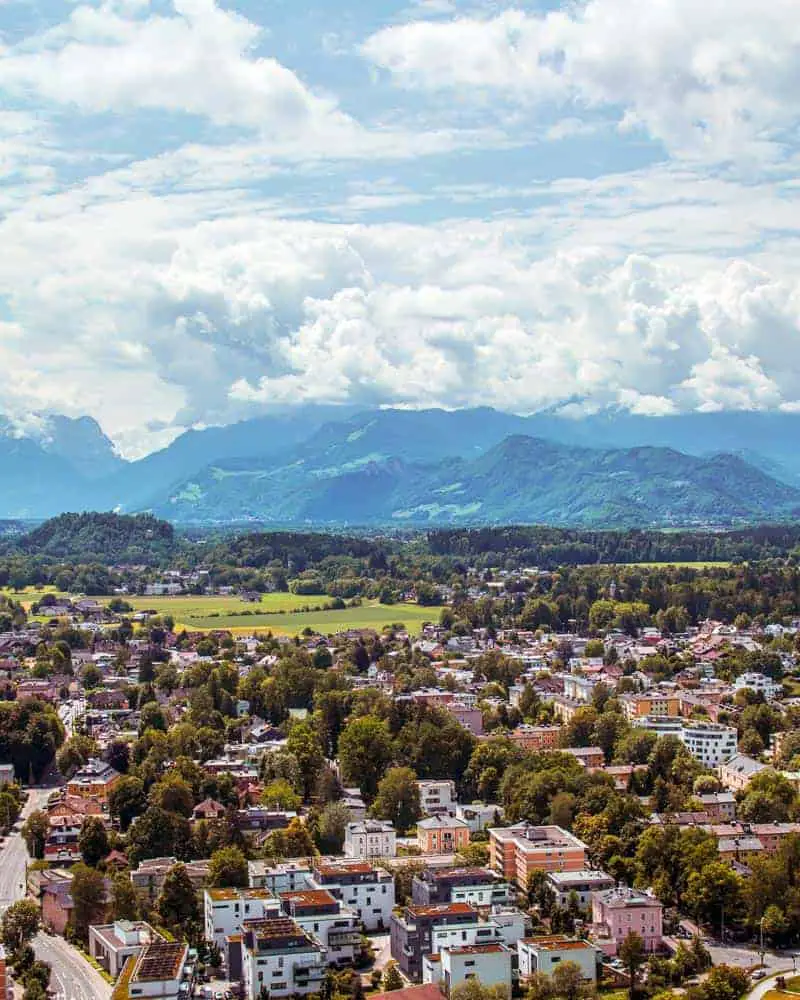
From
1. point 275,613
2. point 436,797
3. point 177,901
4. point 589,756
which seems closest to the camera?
point 177,901

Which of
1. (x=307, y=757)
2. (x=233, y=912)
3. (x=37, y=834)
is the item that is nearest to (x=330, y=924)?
(x=233, y=912)

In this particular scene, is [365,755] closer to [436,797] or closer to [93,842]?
[436,797]

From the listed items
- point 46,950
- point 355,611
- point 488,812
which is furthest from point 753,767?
point 355,611

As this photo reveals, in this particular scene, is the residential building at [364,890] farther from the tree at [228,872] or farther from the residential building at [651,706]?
the residential building at [651,706]

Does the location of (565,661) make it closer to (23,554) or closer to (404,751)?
(404,751)

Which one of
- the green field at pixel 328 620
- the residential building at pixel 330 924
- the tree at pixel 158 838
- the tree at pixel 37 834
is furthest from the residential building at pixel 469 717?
the green field at pixel 328 620

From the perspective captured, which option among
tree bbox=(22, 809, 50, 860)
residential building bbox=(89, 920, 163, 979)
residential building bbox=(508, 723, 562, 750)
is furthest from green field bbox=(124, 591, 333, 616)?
residential building bbox=(89, 920, 163, 979)
